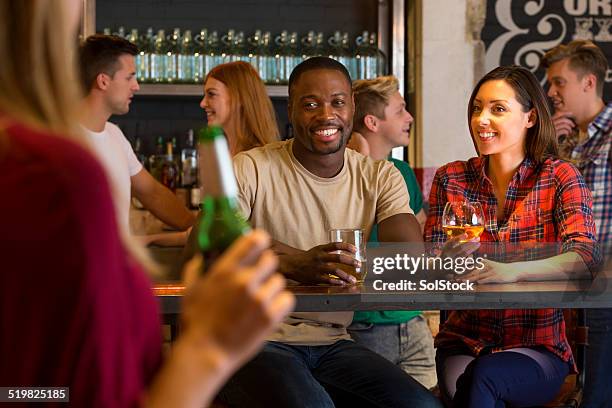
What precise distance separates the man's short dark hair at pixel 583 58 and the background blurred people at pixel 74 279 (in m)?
3.78

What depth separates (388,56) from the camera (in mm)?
5715

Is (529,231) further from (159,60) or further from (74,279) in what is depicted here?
(159,60)

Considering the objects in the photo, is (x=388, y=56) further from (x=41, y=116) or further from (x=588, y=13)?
(x=41, y=116)

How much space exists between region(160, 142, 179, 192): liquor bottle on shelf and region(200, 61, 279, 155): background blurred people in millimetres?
1624

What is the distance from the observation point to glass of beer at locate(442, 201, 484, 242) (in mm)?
2547

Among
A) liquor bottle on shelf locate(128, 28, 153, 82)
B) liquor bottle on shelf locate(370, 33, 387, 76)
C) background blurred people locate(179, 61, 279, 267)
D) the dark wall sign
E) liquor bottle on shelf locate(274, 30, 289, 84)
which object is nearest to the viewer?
background blurred people locate(179, 61, 279, 267)

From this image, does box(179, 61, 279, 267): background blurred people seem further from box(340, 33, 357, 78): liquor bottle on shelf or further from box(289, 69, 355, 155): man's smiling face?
box(340, 33, 357, 78): liquor bottle on shelf

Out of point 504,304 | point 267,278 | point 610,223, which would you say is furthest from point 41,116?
point 610,223

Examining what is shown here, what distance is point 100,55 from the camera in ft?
12.7

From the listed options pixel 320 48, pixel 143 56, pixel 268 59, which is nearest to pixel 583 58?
pixel 320 48

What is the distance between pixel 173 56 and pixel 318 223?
2.92 metres

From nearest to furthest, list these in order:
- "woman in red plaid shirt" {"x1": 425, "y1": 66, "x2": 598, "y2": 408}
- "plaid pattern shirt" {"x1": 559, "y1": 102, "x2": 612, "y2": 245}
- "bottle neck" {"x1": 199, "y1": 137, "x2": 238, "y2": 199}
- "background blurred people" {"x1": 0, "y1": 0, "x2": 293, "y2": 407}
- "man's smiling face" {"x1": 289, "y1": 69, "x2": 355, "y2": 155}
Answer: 1. "background blurred people" {"x1": 0, "y1": 0, "x2": 293, "y2": 407}
2. "bottle neck" {"x1": 199, "y1": 137, "x2": 238, "y2": 199}
3. "woman in red plaid shirt" {"x1": 425, "y1": 66, "x2": 598, "y2": 408}
4. "man's smiling face" {"x1": 289, "y1": 69, "x2": 355, "y2": 155}
5. "plaid pattern shirt" {"x1": 559, "y1": 102, "x2": 612, "y2": 245}

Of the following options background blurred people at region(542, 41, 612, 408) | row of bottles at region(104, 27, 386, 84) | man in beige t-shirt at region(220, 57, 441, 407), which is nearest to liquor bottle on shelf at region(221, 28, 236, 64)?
row of bottles at region(104, 27, 386, 84)

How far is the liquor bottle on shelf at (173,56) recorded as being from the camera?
17.7 feet
